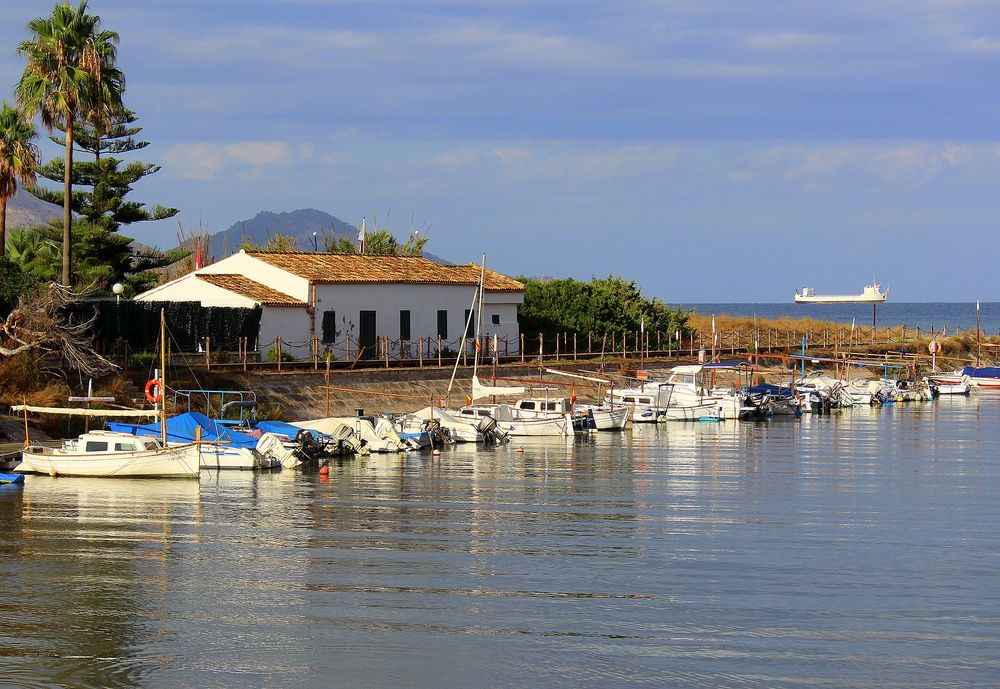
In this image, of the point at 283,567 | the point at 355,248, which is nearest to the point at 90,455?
the point at 283,567

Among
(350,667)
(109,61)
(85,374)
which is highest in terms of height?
(109,61)

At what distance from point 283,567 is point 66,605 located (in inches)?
174

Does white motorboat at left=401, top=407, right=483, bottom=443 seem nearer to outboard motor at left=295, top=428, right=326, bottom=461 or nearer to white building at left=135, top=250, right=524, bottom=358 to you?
outboard motor at left=295, top=428, right=326, bottom=461

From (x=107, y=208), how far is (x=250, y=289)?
13481mm

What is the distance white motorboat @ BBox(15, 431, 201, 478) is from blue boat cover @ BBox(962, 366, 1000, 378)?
2568 inches

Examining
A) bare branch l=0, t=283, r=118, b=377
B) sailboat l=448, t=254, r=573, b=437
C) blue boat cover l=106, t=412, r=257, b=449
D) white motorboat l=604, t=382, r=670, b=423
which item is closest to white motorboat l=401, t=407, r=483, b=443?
sailboat l=448, t=254, r=573, b=437

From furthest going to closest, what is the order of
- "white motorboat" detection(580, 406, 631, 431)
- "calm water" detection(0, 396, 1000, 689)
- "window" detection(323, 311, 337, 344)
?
1. "window" detection(323, 311, 337, 344)
2. "white motorboat" detection(580, 406, 631, 431)
3. "calm water" detection(0, 396, 1000, 689)

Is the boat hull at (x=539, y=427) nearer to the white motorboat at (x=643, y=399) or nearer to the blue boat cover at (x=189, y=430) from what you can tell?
the white motorboat at (x=643, y=399)

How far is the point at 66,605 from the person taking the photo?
21469 mm

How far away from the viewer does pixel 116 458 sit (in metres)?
36.4

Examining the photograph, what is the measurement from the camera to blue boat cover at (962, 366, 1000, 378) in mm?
88188

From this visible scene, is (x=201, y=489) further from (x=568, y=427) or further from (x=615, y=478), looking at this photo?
(x=568, y=427)

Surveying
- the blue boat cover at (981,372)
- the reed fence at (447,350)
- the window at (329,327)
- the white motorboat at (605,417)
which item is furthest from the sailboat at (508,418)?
Answer: the blue boat cover at (981,372)

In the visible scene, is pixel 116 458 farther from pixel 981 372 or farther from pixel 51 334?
pixel 981 372
